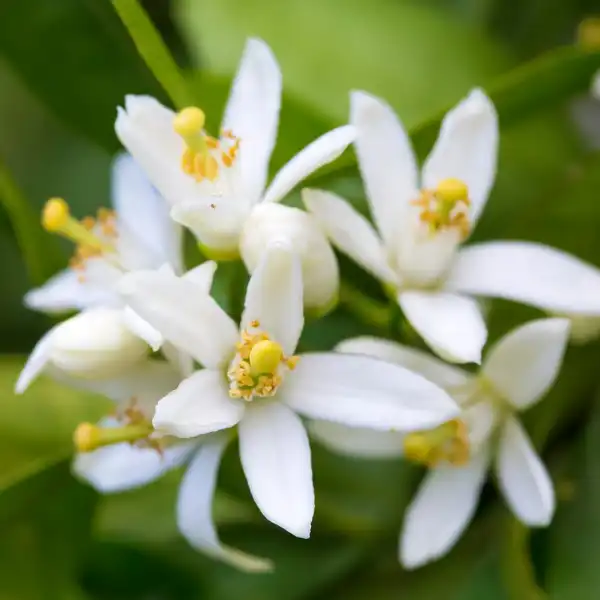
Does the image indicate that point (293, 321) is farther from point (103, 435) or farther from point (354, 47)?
point (354, 47)

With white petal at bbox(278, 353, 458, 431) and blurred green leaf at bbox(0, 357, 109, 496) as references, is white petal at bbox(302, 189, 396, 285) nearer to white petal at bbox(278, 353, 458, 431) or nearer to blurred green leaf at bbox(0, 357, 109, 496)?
white petal at bbox(278, 353, 458, 431)

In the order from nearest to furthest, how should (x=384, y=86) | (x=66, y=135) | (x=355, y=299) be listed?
(x=355, y=299), (x=384, y=86), (x=66, y=135)

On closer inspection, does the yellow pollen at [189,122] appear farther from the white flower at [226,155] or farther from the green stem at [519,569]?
the green stem at [519,569]

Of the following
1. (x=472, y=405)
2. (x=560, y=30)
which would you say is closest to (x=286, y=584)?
(x=472, y=405)

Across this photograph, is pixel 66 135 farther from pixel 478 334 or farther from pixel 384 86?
pixel 478 334

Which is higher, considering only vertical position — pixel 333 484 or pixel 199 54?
pixel 199 54

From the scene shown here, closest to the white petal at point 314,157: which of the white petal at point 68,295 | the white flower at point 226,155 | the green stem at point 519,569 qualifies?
the white flower at point 226,155

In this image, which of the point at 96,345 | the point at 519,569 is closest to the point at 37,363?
the point at 96,345
